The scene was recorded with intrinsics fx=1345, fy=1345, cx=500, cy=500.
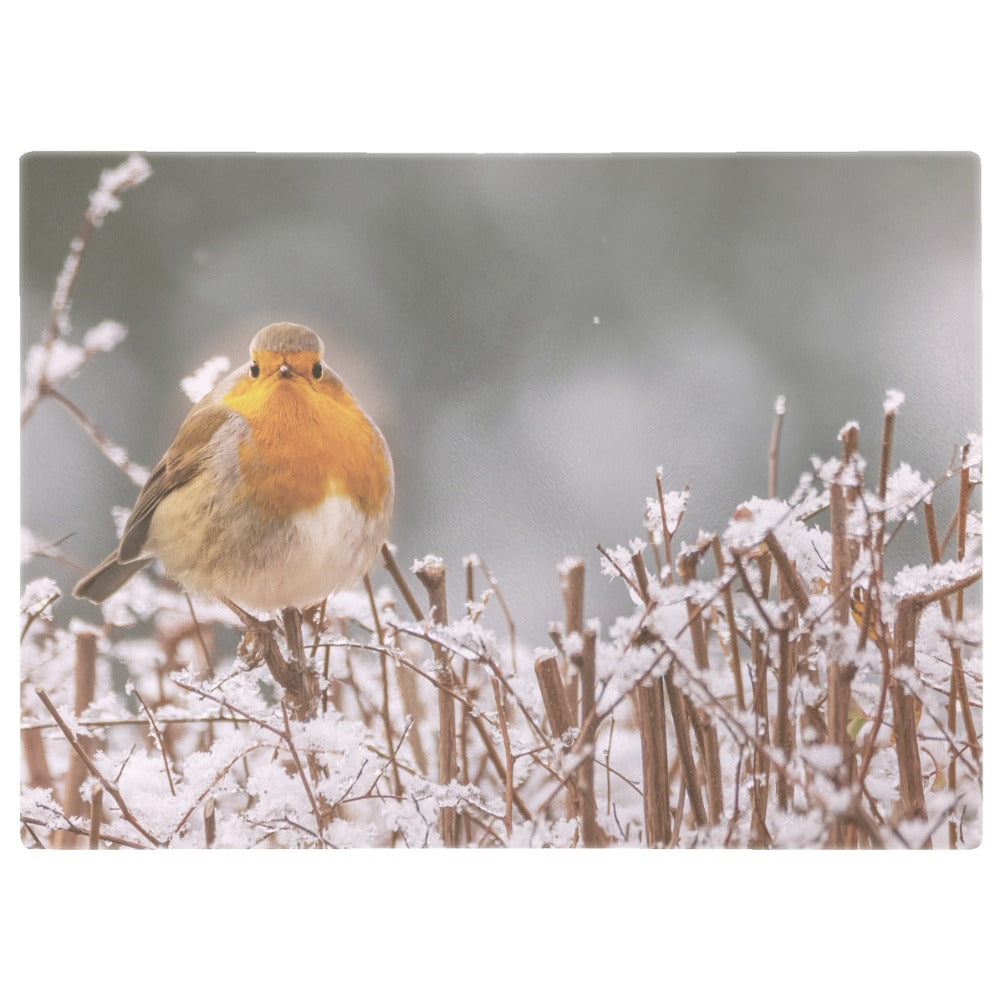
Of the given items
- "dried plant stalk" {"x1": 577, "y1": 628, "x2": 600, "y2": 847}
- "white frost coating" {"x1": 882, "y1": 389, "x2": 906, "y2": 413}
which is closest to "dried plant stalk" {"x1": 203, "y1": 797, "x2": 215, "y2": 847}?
"dried plant stalk" {"x1": 577, "y1": 628, "x2": 600, "y2": 847}

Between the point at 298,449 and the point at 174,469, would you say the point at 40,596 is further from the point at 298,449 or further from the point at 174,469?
the point at 298,449

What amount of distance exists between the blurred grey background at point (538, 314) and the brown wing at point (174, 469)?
36mm

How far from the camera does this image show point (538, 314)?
219cm

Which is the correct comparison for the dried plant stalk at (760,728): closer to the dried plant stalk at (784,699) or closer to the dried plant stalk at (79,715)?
the dried plant stalk at (784,699)

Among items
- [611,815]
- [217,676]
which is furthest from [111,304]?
[611,815]

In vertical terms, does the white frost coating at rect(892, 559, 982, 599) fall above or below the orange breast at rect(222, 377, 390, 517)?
below

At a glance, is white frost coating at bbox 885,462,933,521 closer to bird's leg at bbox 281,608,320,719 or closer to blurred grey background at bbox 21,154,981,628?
blurred grey background at bbox 21,154,981,628

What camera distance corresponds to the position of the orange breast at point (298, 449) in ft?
6.84

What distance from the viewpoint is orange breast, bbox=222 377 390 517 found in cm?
209

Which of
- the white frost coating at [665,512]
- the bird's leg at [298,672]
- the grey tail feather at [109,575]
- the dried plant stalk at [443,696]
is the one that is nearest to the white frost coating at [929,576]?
the white frost coating at [665,512]

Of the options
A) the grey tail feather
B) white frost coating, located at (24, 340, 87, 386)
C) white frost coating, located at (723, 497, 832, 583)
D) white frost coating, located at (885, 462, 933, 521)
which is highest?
white frost coating, located at (24, 340, 87, 386)

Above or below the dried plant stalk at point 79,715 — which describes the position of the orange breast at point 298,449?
above

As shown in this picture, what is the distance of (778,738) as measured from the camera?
83.2 inches
